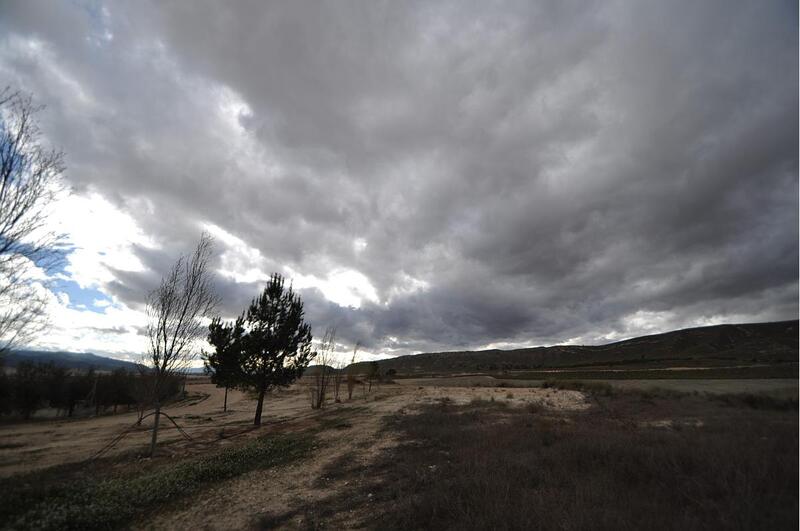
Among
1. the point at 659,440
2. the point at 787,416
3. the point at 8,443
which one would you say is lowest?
the point at 8,443

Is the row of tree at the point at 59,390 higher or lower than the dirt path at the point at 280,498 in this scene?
higher

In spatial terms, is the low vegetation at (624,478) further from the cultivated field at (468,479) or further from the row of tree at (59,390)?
the row of tree at (59,390)

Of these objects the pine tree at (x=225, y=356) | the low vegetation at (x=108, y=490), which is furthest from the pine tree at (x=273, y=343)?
the low vegetation at (x=108, y=490)

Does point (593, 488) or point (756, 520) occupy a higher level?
point (756, 520)

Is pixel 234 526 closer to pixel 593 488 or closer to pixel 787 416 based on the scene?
pixel 593 488

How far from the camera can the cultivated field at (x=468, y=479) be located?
11.9 ft

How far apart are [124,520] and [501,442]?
10818mm

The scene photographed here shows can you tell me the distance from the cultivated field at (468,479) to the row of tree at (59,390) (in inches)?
896

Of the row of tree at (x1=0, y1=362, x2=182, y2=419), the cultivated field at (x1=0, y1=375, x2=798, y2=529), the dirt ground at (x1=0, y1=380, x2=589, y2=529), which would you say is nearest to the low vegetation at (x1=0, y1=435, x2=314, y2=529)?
the cultivated field at (x1=0, y1=375, x2=798, y2=529)

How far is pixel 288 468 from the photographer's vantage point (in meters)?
11.8

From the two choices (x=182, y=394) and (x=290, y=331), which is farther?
(x=182, y=394)

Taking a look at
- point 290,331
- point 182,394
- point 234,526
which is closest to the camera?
point 234,526

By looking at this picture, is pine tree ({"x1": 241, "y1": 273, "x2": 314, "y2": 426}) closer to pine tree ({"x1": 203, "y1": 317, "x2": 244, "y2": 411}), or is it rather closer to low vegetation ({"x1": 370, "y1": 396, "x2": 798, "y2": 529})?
pine tree ({"x1": 203, "y1": 317, "x2": 244, "y2": 411})

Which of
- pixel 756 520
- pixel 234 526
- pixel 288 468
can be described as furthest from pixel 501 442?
pixel 756 520
